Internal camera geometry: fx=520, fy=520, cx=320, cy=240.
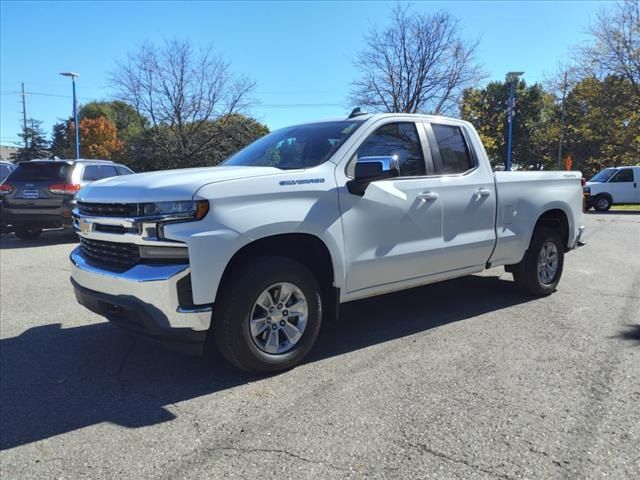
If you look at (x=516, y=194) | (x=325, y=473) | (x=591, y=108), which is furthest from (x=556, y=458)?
(x=591, y=108)

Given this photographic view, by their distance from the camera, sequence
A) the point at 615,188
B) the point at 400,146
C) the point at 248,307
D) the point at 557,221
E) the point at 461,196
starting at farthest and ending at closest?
1. the point at 615,188
2. the point at 557,221
3. the point at 461,196
4. the point at 400,146
5. the point at 248,307

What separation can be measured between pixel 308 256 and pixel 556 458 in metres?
2.17

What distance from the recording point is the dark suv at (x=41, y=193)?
10680 millimetres

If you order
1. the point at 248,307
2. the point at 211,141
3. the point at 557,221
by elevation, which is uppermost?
the point at 211,141

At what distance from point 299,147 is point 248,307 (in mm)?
1631

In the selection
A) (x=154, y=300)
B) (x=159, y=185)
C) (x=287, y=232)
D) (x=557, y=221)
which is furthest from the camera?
(x=557, y=221)

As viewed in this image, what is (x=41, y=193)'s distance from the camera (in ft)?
35.1

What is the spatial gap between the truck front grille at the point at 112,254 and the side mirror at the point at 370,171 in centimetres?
166

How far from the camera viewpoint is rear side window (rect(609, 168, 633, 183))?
21484 millimetres

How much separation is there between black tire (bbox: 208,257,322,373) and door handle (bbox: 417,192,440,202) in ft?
4.33

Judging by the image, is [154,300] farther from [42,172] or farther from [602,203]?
[602,203]

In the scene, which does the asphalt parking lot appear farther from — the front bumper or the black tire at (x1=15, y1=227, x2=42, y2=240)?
the black tire at (x1=15, y1=227, x2=42, y2=240)

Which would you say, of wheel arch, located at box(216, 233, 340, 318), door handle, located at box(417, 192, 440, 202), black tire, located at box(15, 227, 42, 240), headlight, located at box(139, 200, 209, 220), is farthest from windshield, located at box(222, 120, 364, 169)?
black tire, located at box(15, 227, 42, 240)

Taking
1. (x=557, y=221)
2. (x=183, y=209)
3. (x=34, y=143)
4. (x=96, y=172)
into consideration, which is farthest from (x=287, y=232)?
(x=34, y=143)
